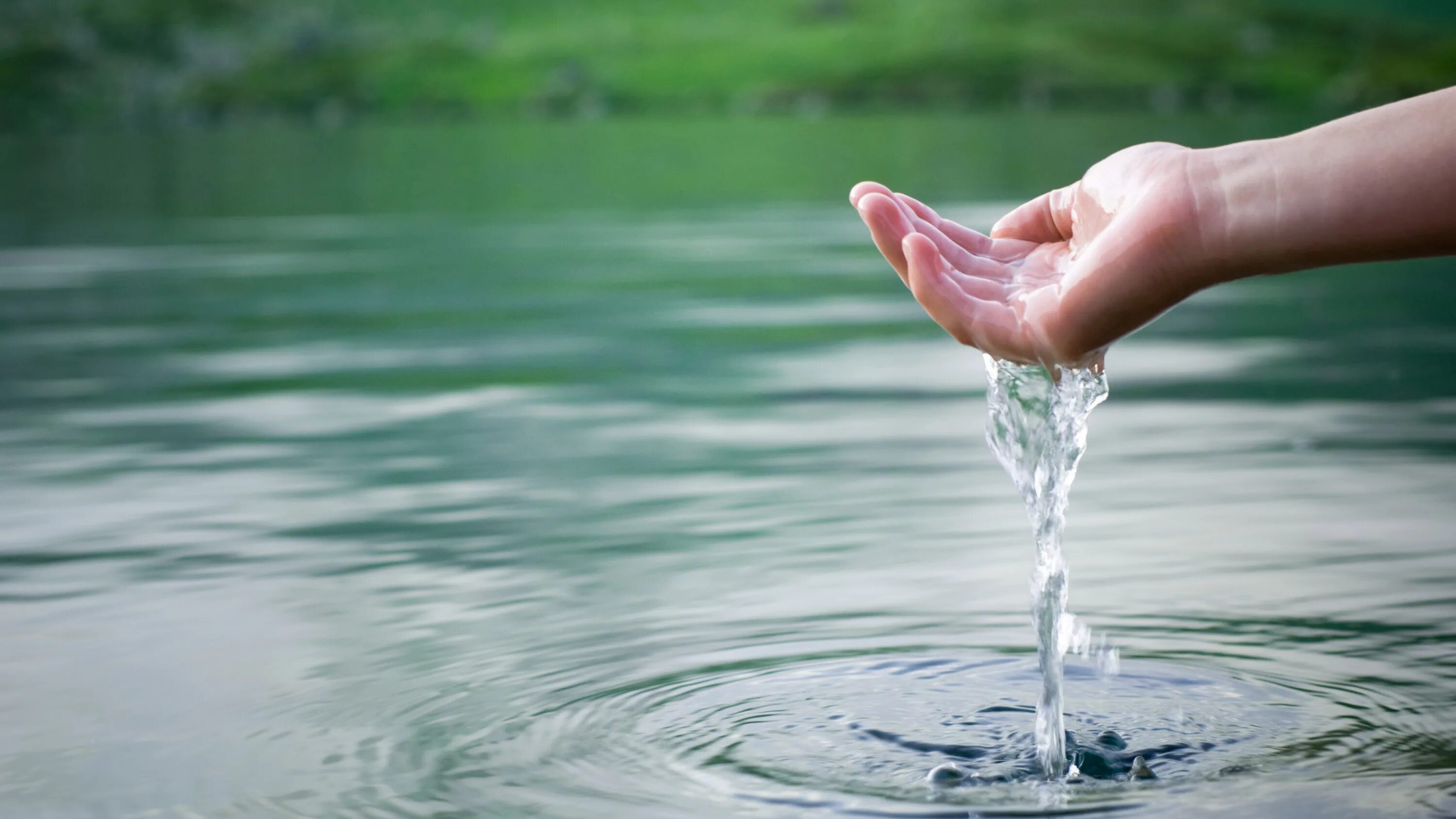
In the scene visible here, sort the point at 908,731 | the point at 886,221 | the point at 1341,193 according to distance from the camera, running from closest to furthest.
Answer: the point at 1341,193
the point at 908,731
the point at 886,221

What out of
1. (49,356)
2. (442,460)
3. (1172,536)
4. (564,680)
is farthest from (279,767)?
(49,356)

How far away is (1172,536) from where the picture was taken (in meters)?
6.99

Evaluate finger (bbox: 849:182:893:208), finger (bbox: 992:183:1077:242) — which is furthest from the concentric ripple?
finger (bbox: 849:182:893:208)

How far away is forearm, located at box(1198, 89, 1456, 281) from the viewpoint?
4.46m

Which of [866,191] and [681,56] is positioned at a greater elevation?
[681,56]

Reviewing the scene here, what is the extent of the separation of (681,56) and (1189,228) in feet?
514

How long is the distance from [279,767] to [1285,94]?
142 meters

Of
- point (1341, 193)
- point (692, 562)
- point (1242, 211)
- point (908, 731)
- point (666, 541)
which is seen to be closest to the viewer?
point (1341, 193)

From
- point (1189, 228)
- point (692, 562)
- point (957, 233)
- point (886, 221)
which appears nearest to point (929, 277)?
point (886, 221)

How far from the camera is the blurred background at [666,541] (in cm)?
470

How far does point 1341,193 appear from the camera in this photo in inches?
180

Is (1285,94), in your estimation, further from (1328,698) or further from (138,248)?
(1328,698)

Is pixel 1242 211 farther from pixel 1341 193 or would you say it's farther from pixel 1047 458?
pixel 1047 458

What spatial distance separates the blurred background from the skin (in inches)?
38.0
